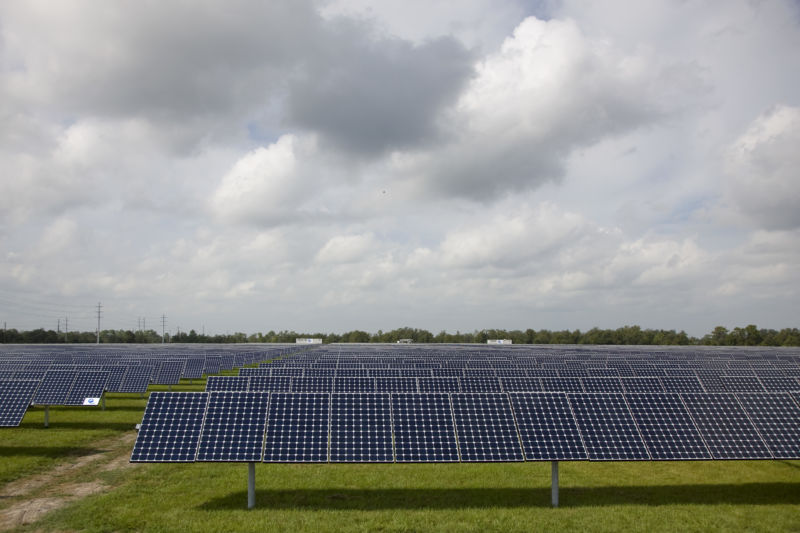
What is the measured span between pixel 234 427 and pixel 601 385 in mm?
15662

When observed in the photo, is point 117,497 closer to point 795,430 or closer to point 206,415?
point 206,415

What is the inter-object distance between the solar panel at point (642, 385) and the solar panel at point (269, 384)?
14.7 metres

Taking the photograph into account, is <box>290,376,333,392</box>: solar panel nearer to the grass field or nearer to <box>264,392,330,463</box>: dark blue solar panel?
the grass field

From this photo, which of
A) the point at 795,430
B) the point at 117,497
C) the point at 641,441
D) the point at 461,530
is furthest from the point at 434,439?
the point at 795,430

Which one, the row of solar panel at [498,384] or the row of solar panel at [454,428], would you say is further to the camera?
the row of solar panel at [498,384]

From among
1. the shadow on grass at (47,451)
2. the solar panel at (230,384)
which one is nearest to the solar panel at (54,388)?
the shadow on grass at (47,451)

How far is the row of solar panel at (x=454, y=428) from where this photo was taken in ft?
40.6

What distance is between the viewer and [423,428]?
1324 cm

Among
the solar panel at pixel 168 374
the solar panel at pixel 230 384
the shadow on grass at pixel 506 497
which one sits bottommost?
the shadow on grass at pixel 506 497

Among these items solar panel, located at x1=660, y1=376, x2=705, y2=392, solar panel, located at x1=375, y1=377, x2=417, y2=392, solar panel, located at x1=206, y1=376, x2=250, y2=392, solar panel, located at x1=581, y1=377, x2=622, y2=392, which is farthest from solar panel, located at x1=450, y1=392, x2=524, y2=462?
solar panel, located at x1=206, y1=376, x2=250, y2=392

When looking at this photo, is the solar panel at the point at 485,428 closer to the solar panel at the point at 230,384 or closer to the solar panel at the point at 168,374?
the solar panel at the point at 230,384

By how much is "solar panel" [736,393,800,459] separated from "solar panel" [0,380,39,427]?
24.6 m

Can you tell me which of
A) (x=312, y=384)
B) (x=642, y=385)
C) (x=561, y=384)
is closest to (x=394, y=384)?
(x=312, y=384)

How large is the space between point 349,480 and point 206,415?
16.5ft
